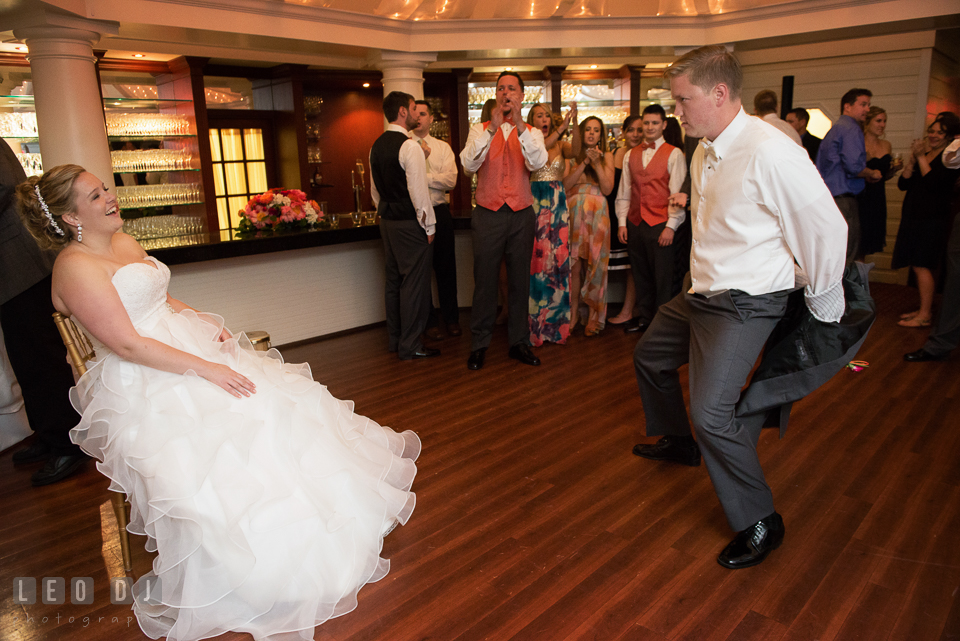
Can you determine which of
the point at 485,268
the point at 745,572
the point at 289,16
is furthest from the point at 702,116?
the point at 289,16

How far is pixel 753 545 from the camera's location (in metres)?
2.25

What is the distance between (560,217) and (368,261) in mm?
1674

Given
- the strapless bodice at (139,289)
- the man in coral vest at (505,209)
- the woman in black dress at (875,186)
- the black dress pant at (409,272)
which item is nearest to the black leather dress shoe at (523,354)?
the man in coral vest at (505,209)

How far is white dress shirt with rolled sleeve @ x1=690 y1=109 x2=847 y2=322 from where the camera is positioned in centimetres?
202

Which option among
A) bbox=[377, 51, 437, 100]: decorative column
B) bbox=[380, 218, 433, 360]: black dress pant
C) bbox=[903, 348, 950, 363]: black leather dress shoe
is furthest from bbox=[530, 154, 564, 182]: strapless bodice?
bbox=[903, 348, 950, 363]: black leather dress shoe

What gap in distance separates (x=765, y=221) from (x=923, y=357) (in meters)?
2.94

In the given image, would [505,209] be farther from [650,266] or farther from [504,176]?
[650,266]

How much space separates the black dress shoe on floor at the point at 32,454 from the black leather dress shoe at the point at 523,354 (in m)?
2.71

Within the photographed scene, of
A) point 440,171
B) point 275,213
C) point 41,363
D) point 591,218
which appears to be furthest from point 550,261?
point 41,363

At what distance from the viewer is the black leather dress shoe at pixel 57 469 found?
3016 millimetres

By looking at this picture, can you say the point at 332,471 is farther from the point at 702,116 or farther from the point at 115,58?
the point at 115,58

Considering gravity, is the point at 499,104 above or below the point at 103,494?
above

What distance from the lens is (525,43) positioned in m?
6.23

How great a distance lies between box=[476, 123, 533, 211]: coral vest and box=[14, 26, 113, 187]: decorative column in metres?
2.65
